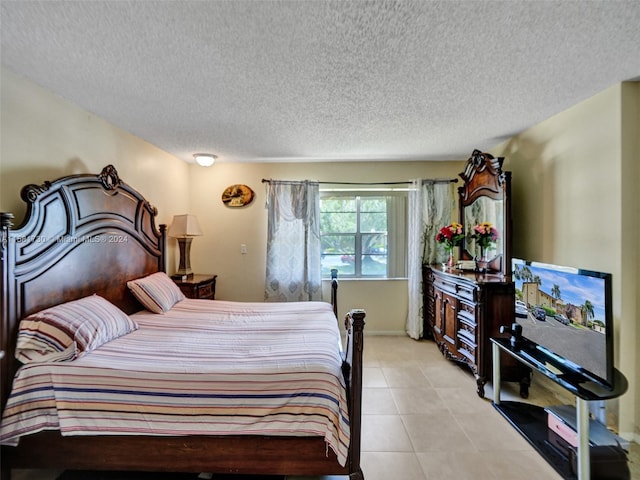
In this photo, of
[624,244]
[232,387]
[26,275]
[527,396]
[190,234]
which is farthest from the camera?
[190,234]

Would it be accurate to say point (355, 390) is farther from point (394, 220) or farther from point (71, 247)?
point (394, 220)

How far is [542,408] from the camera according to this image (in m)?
2.39

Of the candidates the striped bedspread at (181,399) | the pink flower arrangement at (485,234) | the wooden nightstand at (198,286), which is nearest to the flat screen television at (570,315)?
the pink flower arrangement at (485,234)

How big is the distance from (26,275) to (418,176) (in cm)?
407

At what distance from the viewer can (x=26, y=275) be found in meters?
1.83

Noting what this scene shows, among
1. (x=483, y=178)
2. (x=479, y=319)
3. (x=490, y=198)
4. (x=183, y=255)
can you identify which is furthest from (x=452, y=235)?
(x=183, y=255)

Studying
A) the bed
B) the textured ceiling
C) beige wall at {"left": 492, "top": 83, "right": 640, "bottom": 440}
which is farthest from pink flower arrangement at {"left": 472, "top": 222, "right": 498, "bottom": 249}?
the bed

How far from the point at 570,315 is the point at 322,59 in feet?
7.20

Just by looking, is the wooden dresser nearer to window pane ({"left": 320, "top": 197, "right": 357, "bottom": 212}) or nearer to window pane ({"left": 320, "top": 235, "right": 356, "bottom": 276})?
window pane ({"left": 320, "top": 235, "right": 356, "bottom": 276})

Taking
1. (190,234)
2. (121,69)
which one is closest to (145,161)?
(190,234)

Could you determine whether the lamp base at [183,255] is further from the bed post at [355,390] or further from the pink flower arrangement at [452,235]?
the pink flower arrangement at [452,235]

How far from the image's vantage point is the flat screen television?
1.70m

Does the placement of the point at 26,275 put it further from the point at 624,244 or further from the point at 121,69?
the point at 624,244

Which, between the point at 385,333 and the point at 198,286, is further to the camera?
the point at 385,333
